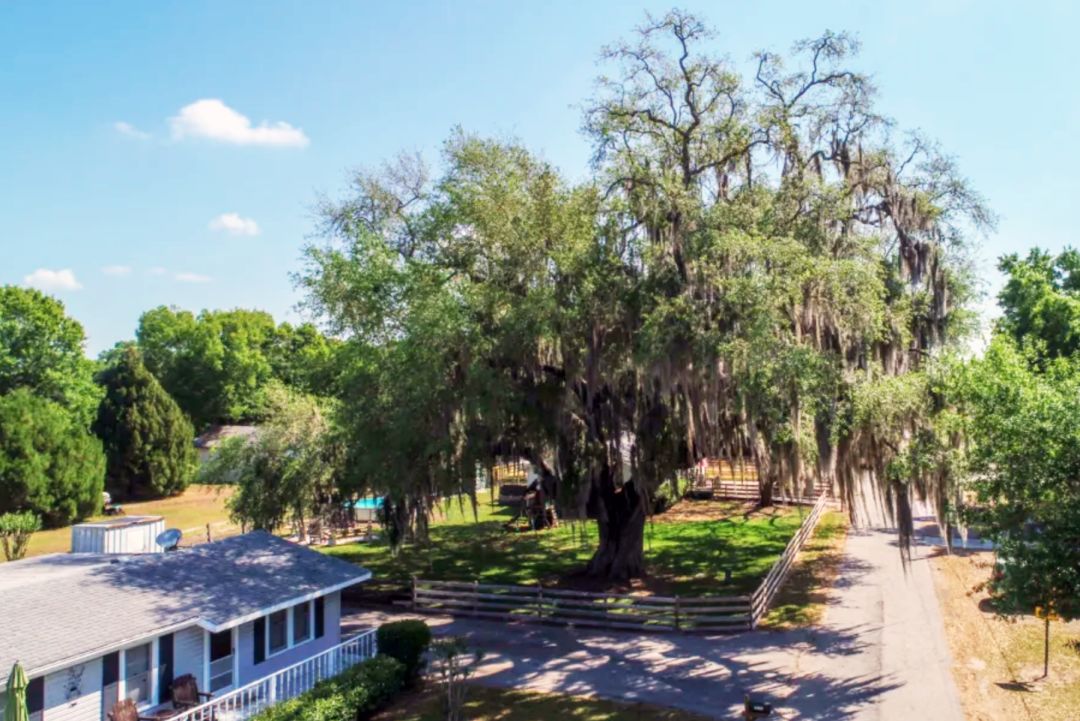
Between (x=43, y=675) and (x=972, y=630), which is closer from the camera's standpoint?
(x=43, y=675)

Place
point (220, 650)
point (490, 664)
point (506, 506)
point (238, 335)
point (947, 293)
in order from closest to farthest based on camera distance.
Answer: point (220, 650) < point (490, 664) < point (947, 293) < point (506, 506) < point (238, 335)

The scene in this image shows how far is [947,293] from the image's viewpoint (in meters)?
18.6

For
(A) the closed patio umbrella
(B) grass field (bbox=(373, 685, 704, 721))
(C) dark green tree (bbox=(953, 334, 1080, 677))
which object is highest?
(C) dark green tree (bbox=(953, 334, 1080, 677))

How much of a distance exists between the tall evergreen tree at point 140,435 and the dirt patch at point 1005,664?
4214 cm

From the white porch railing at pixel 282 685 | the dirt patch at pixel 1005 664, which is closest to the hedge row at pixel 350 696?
the white porch railing at pixel 282 685

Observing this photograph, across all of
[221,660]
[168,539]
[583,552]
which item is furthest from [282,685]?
[583,552]

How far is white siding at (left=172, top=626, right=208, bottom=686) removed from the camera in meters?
12.9

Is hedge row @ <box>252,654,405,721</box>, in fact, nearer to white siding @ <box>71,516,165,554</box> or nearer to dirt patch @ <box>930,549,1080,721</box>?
white siding @ <box>71,516,165,554</box>

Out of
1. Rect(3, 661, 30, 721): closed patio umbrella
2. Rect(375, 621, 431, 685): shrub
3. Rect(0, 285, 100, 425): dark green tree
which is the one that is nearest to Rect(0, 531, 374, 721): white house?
Rect(375, 621, 431, 685): shrub

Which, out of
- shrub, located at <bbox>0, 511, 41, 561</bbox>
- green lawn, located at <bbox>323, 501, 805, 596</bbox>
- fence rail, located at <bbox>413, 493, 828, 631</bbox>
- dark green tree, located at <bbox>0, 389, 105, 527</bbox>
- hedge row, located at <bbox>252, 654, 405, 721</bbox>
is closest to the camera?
hedge row, located at <bbox>252, 654, 405, 721</bbox>

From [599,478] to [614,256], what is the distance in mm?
6821

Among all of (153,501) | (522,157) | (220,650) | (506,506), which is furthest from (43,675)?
(153,501)

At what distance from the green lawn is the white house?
5.49 meters

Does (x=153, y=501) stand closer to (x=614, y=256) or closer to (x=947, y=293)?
(x=614, y=256)
